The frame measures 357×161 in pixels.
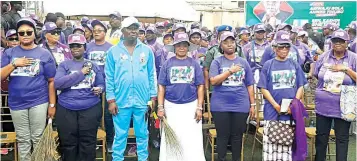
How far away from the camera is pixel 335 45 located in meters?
5.12

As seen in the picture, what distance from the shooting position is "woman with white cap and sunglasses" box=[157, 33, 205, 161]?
5027mm

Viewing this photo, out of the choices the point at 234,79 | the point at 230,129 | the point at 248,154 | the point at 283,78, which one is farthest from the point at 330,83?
the point at 248,154

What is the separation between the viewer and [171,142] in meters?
5.00

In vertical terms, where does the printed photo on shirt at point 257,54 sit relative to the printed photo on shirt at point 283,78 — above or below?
above

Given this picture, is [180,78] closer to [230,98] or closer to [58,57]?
[230,98]

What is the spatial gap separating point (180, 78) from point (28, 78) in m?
1.72

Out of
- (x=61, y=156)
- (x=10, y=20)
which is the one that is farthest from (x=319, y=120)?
(x=10, y=20)

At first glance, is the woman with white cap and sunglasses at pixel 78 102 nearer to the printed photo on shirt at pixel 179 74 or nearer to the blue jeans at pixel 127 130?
the blue jeans at pixel 127 130

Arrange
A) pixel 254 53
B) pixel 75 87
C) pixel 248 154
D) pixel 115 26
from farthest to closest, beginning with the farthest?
pixel 254 53 → pixel 115 26 → pixel 248 154 → pixel 75 87

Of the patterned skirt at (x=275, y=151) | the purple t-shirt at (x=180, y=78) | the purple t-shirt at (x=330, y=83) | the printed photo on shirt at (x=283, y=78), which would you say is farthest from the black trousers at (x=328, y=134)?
the purple t-shirt at (x=180, y=78)

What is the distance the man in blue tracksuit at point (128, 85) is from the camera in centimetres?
495

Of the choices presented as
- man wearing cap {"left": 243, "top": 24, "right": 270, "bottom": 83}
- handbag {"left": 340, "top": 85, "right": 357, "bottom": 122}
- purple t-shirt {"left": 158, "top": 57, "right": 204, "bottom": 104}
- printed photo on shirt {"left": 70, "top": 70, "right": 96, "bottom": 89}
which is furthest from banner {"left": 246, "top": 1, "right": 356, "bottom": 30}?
printed photo on shirt {"left": 70, "top": 70, "right": 96, "bottom": 89}

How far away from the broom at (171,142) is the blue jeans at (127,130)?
26cm

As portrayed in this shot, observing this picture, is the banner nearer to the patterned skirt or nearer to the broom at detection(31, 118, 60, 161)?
the patterned skirt
